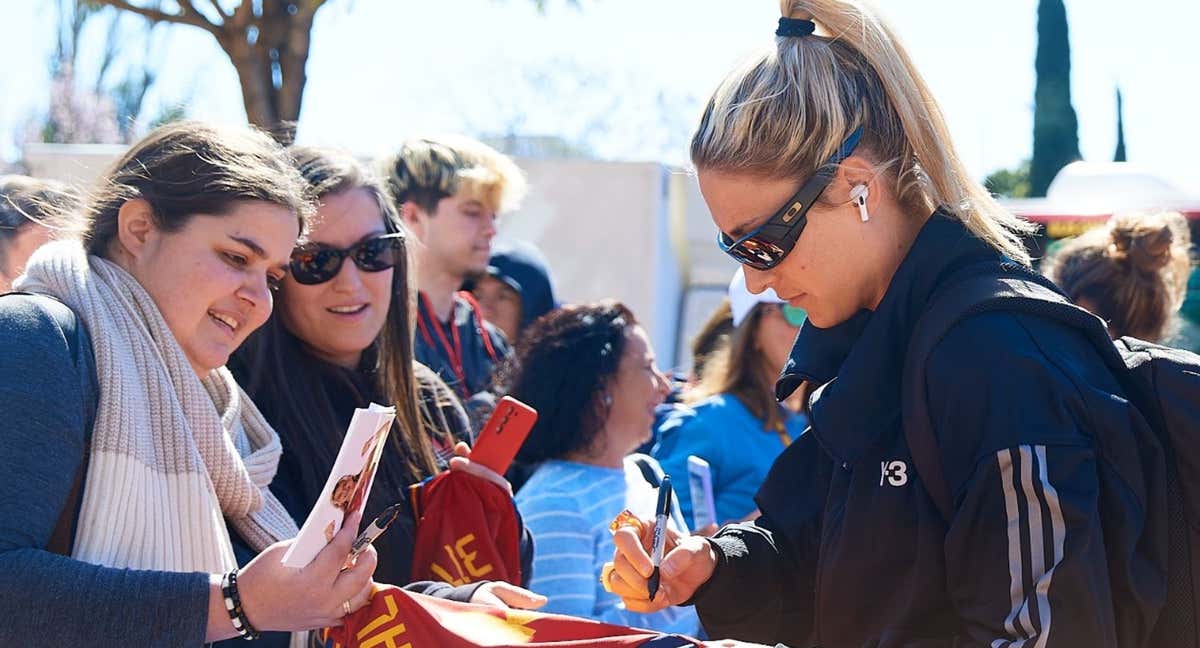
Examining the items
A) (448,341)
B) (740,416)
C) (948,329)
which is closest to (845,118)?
(948,329)

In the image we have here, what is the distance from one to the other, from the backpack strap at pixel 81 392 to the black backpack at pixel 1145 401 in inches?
52.4

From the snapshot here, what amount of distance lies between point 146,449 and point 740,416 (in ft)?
8.89

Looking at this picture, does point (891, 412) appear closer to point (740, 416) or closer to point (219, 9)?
point (740, 416)

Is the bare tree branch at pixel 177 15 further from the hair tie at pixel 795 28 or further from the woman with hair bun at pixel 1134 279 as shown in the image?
the hair tie at pixel 795 28

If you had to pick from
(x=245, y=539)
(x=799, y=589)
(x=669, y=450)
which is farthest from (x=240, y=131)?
(x=669, y=450)

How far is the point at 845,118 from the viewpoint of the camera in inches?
81.4

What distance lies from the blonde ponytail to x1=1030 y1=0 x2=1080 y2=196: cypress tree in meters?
17.1

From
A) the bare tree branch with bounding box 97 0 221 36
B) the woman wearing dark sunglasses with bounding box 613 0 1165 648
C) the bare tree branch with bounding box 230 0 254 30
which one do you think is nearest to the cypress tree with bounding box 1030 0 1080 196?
the bare tree branch with bounding box 230 0 254 30

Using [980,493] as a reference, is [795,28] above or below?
above

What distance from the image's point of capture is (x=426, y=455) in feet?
10.2

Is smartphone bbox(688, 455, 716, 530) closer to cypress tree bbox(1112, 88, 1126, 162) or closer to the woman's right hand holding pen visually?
the woman's right hand holding pen

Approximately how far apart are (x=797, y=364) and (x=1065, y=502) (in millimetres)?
694

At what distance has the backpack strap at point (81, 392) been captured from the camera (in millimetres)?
2125

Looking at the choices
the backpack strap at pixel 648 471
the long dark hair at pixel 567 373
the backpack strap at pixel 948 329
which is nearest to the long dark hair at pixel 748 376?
the long dark hair at pixel 567 373
